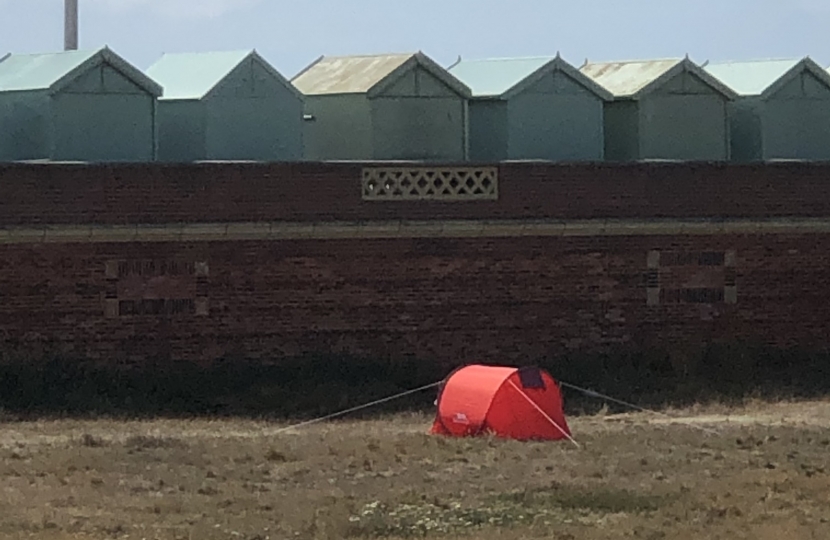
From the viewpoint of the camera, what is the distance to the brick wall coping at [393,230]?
2323 centimetres

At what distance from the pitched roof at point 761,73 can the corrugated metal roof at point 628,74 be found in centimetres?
153

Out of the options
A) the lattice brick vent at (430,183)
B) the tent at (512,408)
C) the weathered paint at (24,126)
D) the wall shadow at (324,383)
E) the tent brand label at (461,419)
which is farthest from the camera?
the weathered paint at (24,126)

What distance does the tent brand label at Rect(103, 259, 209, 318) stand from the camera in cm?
2336

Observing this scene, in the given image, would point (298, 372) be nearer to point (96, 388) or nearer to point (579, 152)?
point (96, 388)

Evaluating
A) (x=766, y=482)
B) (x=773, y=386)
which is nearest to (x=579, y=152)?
(x=773, y=386)

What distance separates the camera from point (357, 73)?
2692 centimetres

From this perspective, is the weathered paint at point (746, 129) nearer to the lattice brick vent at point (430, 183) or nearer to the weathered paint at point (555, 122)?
the weathered paint at point (555, 122)

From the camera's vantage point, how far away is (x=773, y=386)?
82.0 ft

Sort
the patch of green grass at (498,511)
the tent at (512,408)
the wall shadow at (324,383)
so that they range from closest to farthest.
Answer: the patch of green grass at (498,511) → the tent at (512,408) → the wall shadow at (324,383)

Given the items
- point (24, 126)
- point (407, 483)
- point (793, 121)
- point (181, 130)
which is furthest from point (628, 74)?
point (407, 483)

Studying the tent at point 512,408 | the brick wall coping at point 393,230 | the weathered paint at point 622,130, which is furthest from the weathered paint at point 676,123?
the tent at point 512,408

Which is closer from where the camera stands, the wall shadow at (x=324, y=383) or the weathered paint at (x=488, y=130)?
the wall shadow at (x=324, y=383)

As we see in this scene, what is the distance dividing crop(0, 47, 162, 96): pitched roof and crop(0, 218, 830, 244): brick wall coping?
241 centimetres

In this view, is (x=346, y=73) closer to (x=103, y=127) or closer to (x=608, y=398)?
(x=103, y=127)
